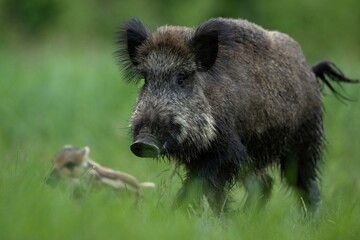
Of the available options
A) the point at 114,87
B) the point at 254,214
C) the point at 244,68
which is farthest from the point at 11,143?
the point at 254,214

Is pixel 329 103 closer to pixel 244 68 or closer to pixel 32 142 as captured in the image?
pixel 32 142

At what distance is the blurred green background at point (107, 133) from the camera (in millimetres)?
3971

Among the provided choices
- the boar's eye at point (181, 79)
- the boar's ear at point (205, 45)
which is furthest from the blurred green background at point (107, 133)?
the boar's ear at point (205, 45)

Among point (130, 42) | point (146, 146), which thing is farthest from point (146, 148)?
point (130, 42)

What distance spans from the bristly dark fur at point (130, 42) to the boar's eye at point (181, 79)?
337 millimetres

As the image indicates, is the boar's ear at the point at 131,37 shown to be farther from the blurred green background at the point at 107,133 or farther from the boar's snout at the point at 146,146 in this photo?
the boar's snout at the point at 146,146

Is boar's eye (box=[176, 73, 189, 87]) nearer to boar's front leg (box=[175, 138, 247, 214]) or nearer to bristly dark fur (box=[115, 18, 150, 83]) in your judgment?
bristly dark fur (box=[115, 18, 150, 83])

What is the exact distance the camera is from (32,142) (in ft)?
34.1

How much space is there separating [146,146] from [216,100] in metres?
0.91

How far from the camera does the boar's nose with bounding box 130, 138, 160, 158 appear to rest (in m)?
5.33

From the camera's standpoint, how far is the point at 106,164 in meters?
9.72

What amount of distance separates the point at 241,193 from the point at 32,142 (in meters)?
2.76

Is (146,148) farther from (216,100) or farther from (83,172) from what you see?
(83,172)

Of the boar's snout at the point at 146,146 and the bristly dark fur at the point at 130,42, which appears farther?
the bristly dark fur at the point at 130,42
